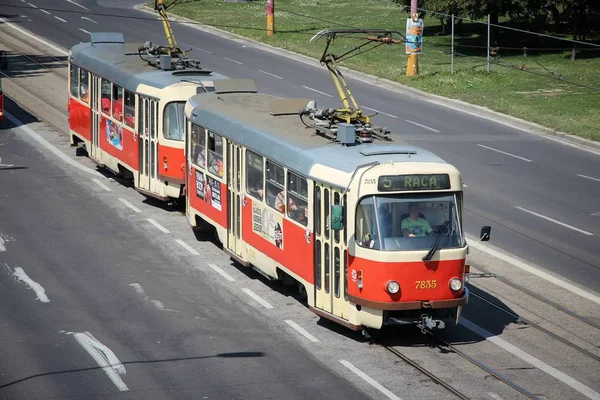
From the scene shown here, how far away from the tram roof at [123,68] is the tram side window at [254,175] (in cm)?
590

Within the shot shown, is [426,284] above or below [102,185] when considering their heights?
above

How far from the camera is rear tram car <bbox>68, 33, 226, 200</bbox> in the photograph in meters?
25.1

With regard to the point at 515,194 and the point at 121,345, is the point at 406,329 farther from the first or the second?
Answer: the point at 515,194

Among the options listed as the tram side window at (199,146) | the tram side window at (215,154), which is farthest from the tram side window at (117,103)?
the tram side window at (215,154)

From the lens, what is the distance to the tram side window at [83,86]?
100 feet

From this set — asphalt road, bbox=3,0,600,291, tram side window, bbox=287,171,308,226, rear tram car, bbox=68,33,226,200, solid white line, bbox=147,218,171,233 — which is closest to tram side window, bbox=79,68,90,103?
rear tram car, bbox=68,33,226,200

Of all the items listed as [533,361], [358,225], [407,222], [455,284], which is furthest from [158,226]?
[533,361]

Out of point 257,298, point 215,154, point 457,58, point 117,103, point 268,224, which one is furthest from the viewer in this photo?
point 457,58

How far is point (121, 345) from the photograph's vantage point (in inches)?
659

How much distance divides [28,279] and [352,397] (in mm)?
7952

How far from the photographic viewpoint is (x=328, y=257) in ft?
55.8

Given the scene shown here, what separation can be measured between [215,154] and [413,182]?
6439mm

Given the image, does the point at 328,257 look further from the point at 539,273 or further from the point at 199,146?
the point at 199,146

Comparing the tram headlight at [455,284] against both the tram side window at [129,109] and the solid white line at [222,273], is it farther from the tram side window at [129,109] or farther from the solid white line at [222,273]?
the tram side window at [129,109]
